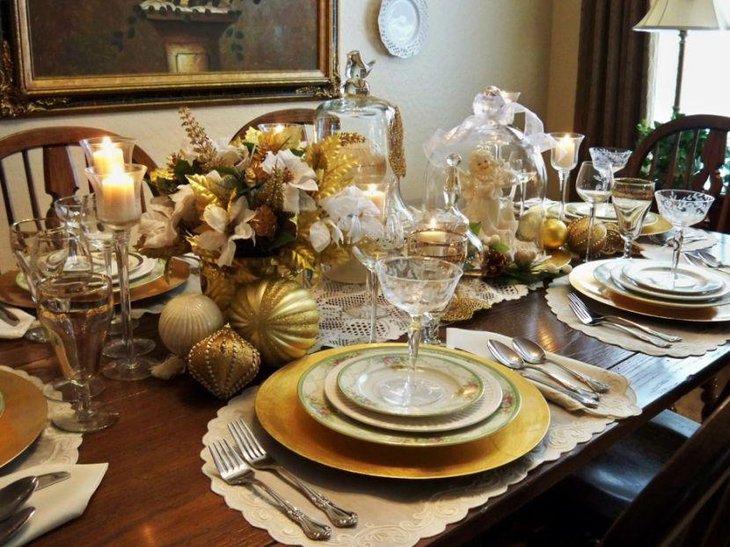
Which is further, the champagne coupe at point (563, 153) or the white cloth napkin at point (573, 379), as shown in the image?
the champagne coupe at point (563, 153)

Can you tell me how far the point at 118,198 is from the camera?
1.01m

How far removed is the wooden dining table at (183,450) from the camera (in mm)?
690

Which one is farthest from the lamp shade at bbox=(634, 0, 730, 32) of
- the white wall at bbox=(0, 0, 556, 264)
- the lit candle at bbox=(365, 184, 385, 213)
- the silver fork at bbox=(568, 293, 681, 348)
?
the lit candle at bbox=(365, 184, 385, 213)

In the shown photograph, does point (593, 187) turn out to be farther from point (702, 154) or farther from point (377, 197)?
point (702, 154)

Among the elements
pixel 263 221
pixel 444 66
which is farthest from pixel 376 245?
pixel 444 66

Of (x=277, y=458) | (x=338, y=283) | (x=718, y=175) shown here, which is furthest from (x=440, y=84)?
(x=277, y=458)

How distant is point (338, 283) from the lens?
4.55 ft

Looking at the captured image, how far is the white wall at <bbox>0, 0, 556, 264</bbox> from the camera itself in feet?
9.41

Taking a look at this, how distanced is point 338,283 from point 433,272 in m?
0.50

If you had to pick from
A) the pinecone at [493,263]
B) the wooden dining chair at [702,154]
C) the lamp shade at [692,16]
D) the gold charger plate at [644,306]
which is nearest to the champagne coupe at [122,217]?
the pinecone at [493,263]

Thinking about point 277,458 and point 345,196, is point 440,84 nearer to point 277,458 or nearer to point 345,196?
point 345,196

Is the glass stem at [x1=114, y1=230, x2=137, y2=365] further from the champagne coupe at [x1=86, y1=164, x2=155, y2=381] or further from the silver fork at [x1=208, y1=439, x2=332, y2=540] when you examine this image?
the silver fork at [x1=208, y1=439, x2=332, y2=540]

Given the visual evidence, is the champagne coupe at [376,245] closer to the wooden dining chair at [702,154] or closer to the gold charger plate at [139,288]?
the gold charger plate at [139,288]

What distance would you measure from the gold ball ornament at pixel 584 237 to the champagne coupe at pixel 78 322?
3.42ft
